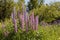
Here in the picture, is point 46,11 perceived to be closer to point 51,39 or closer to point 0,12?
point 0,12

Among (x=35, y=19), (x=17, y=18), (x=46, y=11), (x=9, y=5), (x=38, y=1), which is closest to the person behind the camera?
(x=35, y=19)

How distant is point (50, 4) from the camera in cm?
2289

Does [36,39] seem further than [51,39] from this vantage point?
No

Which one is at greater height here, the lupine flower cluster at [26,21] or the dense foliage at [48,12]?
the lupine flower cluster at [26,21]

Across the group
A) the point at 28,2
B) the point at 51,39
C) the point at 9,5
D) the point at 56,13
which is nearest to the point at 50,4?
the point at 56,13

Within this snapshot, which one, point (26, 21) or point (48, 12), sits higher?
point (26, 21)

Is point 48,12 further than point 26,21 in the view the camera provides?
Yes

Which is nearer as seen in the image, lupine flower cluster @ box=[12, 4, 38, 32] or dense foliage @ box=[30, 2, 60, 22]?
lupine flower cluster @ box=[12, 4, 38, 32]

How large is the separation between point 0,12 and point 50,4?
607cm

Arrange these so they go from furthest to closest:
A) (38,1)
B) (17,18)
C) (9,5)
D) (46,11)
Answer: (38,1), (46,11), (9,5), (17,18)

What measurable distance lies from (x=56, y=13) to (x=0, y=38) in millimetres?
16588

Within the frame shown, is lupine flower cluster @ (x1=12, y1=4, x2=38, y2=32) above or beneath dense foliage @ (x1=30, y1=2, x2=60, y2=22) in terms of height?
above

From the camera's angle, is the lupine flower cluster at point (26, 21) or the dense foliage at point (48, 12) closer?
the lupine flower cluster at point (26, 21)

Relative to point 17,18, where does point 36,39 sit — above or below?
below
